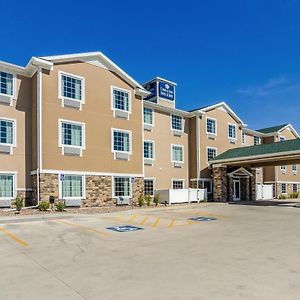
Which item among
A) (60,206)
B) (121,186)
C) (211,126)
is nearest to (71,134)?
(60,206)

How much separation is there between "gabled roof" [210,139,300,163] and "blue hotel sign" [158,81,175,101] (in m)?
7.73

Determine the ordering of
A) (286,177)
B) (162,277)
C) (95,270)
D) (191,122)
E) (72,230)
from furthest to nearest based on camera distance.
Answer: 1. (286,177)
2. (191,122)
3. (72,230)
4. (95,270)
5. (162,277)

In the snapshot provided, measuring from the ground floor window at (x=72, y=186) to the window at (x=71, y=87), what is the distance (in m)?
5.46

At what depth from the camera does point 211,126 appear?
33.6 meters

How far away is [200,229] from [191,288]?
7498 mm

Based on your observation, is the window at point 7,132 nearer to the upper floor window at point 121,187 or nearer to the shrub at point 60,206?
the shrub at point 60,206

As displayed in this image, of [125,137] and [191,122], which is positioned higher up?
[191,122]

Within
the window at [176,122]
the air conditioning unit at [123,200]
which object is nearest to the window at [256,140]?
the window at [176,122]

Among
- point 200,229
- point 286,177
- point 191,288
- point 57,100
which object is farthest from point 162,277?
point 286,177

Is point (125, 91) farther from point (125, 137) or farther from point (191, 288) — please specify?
point (191, 288)

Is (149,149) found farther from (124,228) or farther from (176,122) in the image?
(124,228)

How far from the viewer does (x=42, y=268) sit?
7.07 m

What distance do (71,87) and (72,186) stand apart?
6840 millimetres

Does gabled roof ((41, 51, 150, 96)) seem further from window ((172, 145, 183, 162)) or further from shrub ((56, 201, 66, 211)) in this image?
shrub ((56, 201, 66, 211))
